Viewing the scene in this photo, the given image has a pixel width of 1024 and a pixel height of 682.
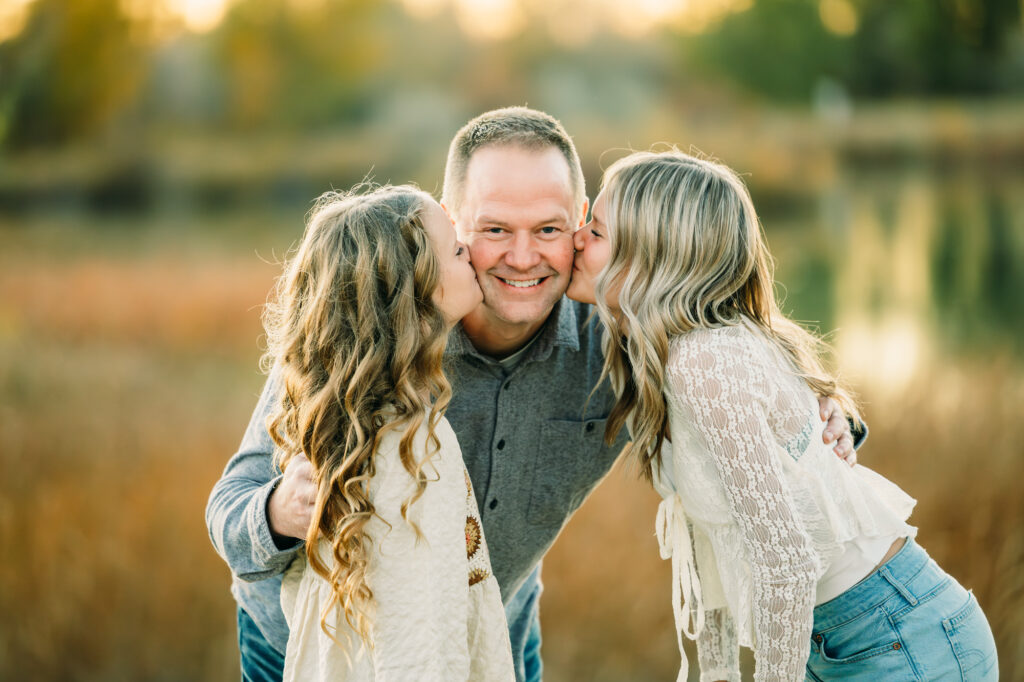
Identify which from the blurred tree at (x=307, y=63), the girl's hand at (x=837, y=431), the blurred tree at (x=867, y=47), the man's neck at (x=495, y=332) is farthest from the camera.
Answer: the blurred tree at (x=307, y=63)

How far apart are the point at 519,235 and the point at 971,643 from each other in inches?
53.3

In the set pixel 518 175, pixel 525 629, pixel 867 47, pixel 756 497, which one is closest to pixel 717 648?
pixel 756 497

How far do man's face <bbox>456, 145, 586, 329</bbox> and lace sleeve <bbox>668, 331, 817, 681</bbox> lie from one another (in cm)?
62

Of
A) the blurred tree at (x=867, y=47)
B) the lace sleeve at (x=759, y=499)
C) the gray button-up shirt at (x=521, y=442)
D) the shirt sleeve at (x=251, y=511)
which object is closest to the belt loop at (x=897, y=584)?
the lace sleeve at (x=759, y=499)

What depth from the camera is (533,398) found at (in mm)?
2242

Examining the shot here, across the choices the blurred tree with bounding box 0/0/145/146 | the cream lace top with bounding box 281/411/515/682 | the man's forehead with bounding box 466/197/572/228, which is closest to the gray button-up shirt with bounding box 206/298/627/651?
the man's forehead with bounding box 466/197/572/228

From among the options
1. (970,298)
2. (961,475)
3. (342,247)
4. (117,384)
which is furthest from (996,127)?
(117,384)

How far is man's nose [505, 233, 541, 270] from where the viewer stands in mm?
2178

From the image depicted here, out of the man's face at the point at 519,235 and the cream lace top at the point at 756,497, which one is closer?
the cream lace top at the point at 756,497

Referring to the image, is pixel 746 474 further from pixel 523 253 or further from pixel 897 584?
pixel 523 253

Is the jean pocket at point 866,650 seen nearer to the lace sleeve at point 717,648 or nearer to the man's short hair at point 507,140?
the lace sleeve at point 717,648

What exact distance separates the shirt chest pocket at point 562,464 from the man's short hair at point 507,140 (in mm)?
579

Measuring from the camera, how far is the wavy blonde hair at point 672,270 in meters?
1.80

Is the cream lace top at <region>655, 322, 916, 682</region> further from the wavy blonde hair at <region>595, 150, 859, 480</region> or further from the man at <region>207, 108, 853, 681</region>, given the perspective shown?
the man at <region>207, 108, 853, 681</region>
